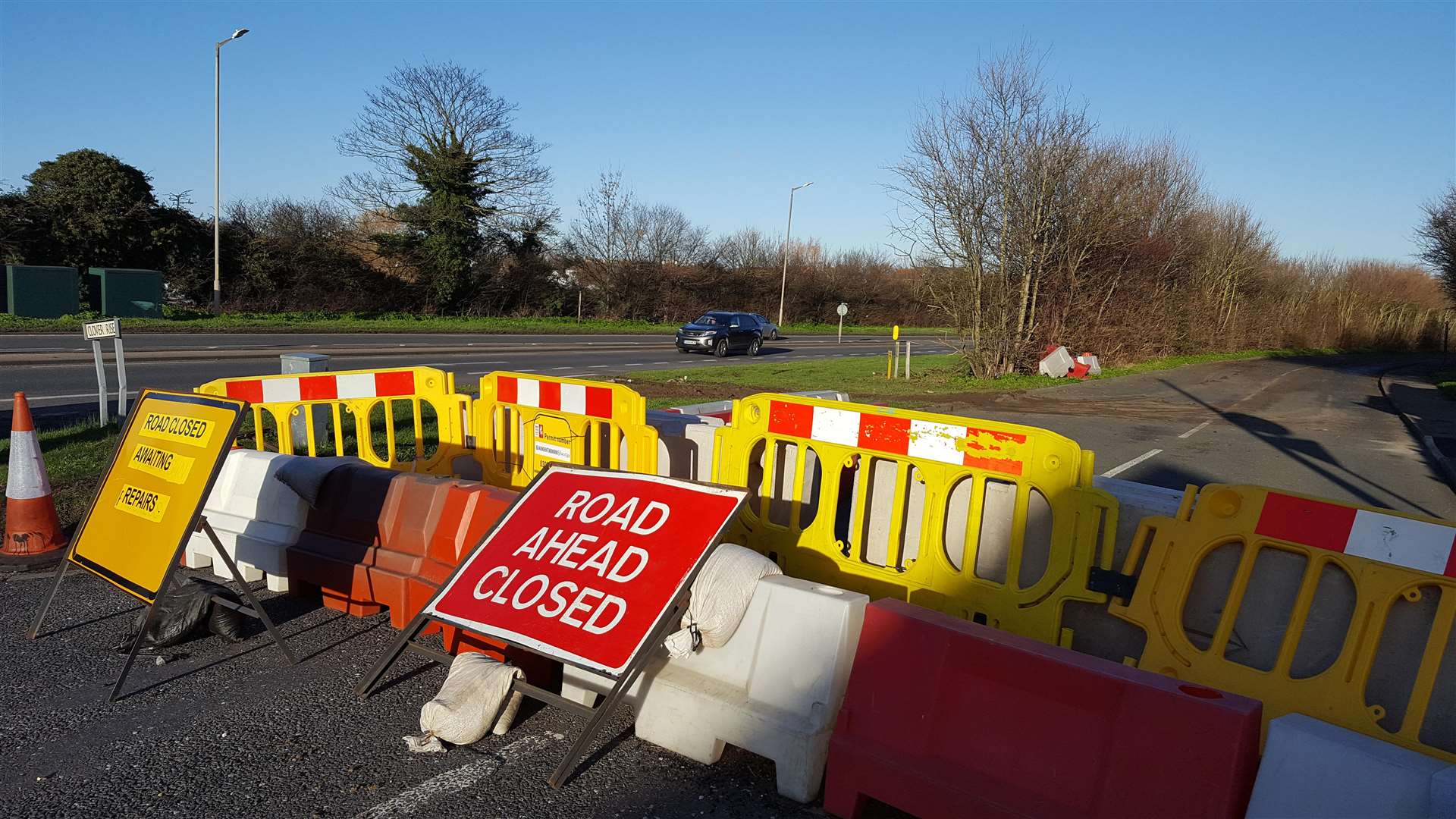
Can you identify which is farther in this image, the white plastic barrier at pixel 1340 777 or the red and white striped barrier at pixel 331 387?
the red and white striped barrier at pixel 331 387

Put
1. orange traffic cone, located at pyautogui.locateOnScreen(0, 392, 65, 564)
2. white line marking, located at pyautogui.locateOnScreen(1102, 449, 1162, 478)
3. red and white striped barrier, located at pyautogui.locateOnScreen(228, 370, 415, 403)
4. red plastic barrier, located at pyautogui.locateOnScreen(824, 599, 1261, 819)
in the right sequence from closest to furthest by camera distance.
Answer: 1. red plastic barrier, located at pyautogui.locateOnScreen(824, 599, 1261, 819)
2. orange traffic cone, located at pyautogui.locateOnScreen(0, 392, 65, 564)
3. red and white striped barrier, located at pyautogui.locateOnScreen(228, 370, 415, 403)
4. white line marking, located at pyautogui.locateOnScreen(1102, 449, 1162, 478)

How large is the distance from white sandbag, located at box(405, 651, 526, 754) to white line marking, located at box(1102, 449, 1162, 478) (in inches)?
325

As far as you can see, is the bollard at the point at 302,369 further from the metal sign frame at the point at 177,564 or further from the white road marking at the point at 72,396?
the white road marking at the point at 72,396

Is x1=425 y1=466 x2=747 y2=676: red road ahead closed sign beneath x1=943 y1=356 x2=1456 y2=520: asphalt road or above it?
above

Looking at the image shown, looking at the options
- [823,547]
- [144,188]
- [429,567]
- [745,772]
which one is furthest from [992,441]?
[144,188]

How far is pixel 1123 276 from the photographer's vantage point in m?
28.9

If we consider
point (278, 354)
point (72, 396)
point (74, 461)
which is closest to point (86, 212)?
point (278, 354)

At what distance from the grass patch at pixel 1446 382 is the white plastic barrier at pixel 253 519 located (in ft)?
90.5

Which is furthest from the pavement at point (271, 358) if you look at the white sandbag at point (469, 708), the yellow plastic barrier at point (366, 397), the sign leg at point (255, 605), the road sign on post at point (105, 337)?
the white sandbag at point (469, 708)

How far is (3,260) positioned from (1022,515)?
36.1 metres

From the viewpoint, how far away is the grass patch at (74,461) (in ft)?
23.6

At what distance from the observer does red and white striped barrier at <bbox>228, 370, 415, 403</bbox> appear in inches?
260

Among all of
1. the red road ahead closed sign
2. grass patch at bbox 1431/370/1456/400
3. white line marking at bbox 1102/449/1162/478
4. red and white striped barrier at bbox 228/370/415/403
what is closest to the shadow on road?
white line marking at bbox 1102/449/1162/478

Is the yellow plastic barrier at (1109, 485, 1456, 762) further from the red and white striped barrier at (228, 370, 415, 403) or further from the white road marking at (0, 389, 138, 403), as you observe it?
the white road marking at (0, 389, 138, 403)
